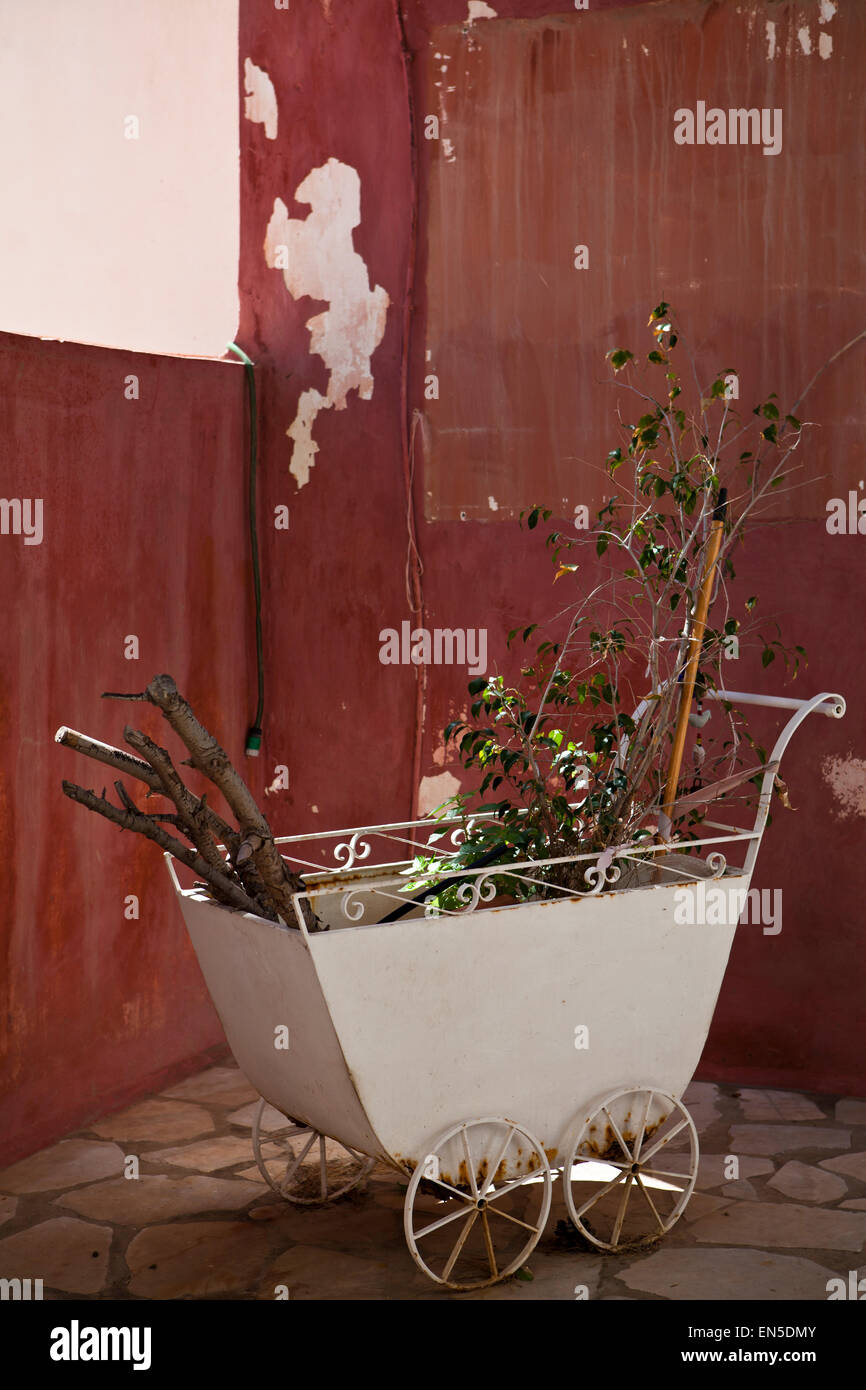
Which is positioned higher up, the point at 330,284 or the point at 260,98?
the point at 260,98

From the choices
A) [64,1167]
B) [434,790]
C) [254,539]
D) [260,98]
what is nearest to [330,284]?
[260,98]

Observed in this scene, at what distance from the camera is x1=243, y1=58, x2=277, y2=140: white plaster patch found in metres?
5.04

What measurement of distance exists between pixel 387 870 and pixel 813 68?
2850mm

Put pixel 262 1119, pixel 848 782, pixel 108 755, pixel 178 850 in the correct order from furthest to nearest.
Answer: pixel 848 782 → pixel 262 1119 → pixel 178 850 → pixel 108 755

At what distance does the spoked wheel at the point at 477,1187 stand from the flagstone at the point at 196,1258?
16.3 inches

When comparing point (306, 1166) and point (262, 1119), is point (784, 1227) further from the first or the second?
point (262, 1119)

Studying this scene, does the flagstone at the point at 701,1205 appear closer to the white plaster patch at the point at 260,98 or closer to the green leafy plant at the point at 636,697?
the green leafy plant at the point at 636,697

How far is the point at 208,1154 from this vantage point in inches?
163

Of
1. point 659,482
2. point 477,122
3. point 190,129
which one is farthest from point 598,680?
point 190,129

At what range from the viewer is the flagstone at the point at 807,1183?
3.79 metres

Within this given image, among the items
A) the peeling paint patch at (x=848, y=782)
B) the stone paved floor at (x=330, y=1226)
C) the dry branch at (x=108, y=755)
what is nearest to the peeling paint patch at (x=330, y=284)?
the peeling paint patch at (x=848, y=782)

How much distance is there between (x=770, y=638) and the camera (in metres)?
4.64

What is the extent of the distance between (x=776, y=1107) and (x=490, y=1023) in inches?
68.7

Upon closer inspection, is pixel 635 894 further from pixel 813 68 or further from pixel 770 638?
pixel 813 68
